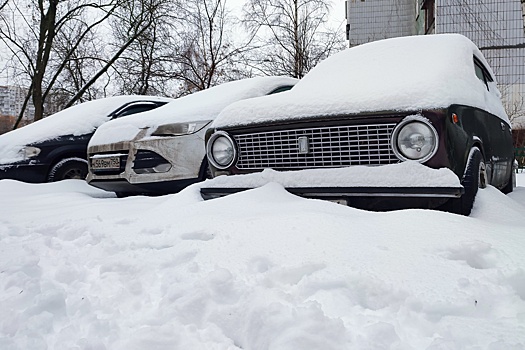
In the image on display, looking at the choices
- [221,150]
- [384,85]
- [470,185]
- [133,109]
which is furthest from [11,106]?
[470,185]

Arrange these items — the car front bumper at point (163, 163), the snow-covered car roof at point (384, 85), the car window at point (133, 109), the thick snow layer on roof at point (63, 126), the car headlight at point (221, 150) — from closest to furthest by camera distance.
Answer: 1. the snow-covered car roof at point (384, 85)
2. the car headlight at point (221, 150)
3. the car front bumper at point (163, 163)
4. the thick snow layer on roof at point (63, 126)
5. the car window at point (133, 109)

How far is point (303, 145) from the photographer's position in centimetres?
278

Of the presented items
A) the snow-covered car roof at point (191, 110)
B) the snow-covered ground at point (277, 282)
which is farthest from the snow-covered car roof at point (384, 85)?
the snow-covered car roof at point (191, 110)

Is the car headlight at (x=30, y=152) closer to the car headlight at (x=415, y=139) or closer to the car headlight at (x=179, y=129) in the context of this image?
the car headlight at (x=179, y=129)

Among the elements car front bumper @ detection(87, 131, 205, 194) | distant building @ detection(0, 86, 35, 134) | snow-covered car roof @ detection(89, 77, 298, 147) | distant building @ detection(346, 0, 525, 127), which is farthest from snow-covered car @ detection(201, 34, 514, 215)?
distant building @ detection(0, 86, 35, 134)

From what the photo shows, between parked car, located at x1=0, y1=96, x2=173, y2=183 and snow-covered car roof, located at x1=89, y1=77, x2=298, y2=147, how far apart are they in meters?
0.97

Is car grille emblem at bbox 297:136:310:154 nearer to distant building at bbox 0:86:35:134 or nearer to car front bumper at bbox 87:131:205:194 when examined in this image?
car front bumper at bbox 87:131:205:194

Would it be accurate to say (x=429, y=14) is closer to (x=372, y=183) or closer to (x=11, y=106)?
(x=372, y=183)

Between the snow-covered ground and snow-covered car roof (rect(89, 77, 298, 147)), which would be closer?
the snow-covered ground

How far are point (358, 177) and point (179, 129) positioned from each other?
86.1 inches

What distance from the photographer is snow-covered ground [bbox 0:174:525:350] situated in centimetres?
140

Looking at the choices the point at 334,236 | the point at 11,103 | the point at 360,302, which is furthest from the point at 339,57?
the point at 11,103

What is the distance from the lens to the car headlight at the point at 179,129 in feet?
13.9

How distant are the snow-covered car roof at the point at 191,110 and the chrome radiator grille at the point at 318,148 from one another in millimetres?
1450
